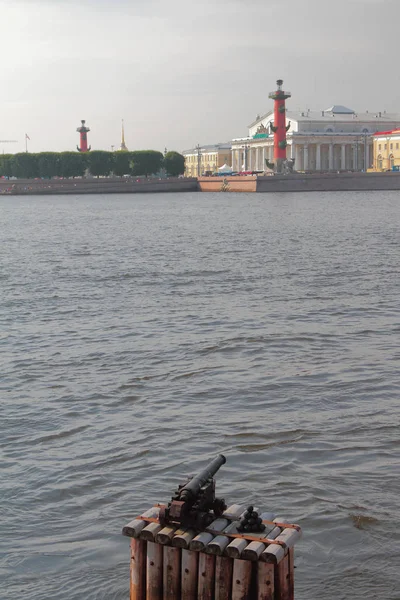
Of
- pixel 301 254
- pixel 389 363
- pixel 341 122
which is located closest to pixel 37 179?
pixel 341 122

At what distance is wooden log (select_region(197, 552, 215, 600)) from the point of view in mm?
2488

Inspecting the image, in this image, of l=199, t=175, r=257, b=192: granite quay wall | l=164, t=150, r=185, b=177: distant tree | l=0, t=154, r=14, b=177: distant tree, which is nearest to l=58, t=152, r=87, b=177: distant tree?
l=0, t=154, r=14, b=177: distant tree

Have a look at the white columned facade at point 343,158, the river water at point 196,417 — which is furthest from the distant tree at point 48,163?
the river water at point 196,417

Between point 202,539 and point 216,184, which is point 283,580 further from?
point 216,184

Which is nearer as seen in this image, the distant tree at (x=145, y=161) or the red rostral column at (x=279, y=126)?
the red rostral column at (x=279, y=126)

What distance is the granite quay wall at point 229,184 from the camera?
55188 millimetres

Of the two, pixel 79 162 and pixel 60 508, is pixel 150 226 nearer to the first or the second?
pixel 60 508

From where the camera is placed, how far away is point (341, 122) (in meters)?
68.1

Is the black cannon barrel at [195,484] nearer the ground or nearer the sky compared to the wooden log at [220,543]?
nearer the sky

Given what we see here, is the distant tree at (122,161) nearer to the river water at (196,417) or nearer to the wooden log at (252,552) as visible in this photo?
the river water at (196,417)

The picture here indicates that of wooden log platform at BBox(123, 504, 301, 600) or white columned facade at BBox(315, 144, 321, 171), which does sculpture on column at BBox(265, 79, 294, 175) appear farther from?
wooden log platform at BBox(123, 504, 301, 600)

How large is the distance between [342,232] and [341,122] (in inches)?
1884

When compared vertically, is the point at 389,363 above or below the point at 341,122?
below

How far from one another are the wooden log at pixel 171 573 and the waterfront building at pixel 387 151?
2271 inches
